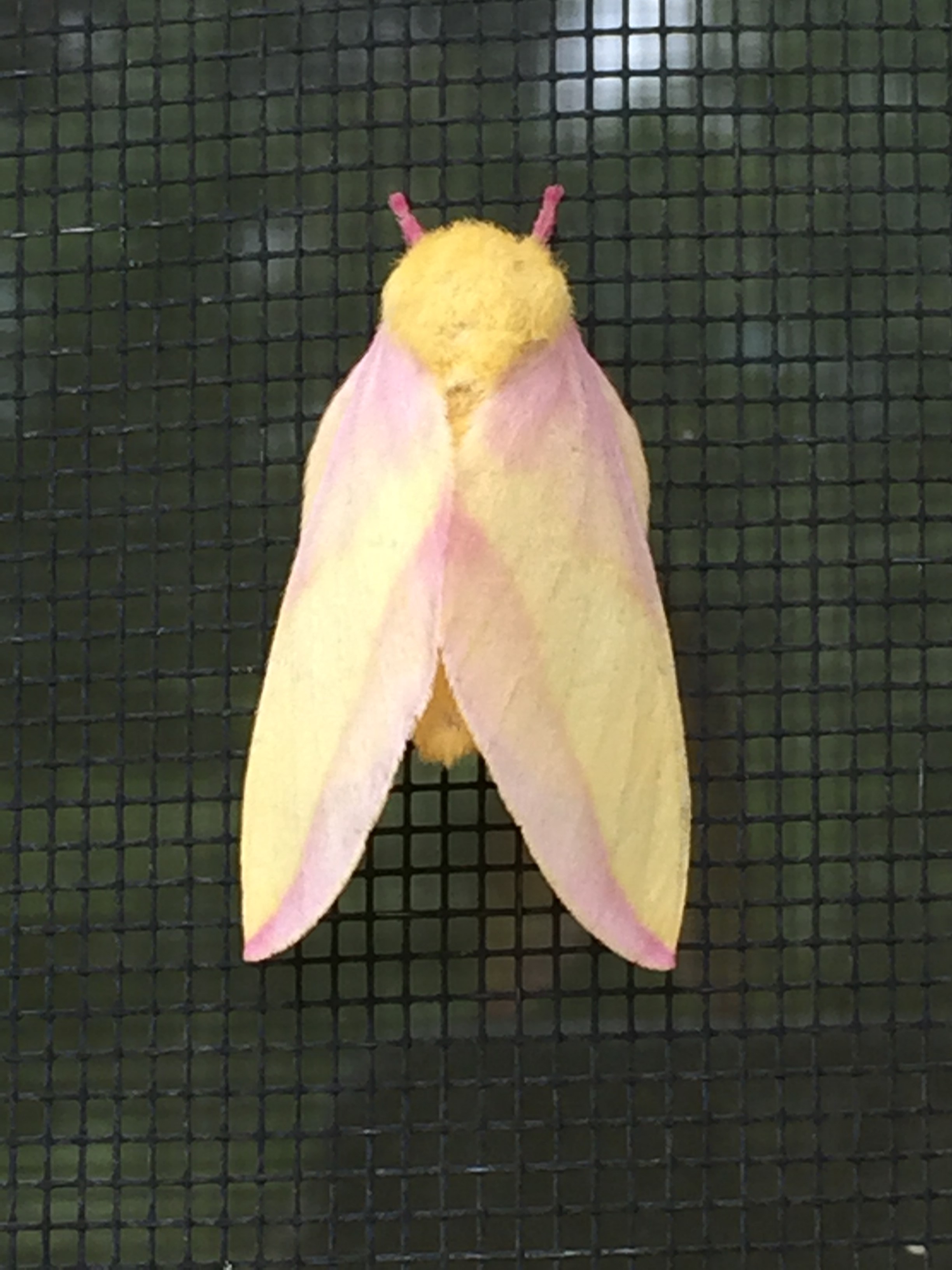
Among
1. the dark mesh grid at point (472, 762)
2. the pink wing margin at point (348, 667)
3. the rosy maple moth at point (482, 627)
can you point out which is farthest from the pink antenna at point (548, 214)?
the dark mesh grid at point (472, 762)

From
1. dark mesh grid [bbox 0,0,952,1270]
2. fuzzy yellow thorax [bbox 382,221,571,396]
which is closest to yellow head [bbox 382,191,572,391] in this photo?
fuzzy yellow thorax [bbox 382,221,571,396]

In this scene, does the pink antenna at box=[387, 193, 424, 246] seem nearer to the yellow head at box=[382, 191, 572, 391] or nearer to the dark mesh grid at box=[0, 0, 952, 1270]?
the yellow head at box=[382, 191, 572, 391]

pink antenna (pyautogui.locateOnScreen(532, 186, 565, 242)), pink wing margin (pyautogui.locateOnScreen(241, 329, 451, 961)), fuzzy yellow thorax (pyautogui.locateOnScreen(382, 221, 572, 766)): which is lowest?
pink wing margin (pyautogui.locateOnScreen(241, 329, 451, 961))

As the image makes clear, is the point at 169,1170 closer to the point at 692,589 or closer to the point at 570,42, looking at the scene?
the point at 692,589

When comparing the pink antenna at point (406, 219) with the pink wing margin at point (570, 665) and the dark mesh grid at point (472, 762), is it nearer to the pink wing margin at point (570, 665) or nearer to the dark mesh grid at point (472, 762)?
the pink wing margin at point (570, 665)

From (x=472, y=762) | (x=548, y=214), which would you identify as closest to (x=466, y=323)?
(x=548, y=214)

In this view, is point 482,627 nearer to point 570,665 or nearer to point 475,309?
point 570,665

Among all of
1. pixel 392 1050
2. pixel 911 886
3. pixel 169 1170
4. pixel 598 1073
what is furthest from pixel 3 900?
pixel 911 886
